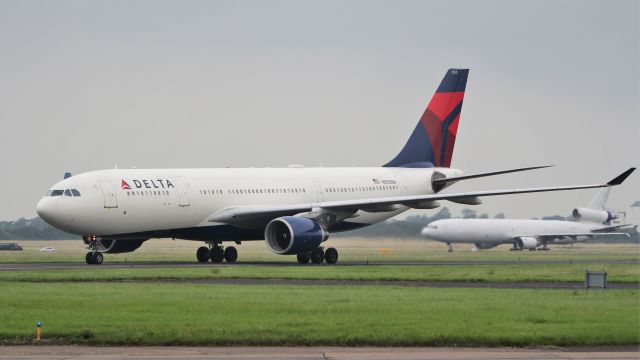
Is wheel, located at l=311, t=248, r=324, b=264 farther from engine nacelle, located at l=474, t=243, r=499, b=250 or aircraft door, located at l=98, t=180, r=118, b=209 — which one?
engine nacelle, located at l=474, t=243, r=499, b=250

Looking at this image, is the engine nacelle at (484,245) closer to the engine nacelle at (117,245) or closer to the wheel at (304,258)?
the wheel at (304,258)

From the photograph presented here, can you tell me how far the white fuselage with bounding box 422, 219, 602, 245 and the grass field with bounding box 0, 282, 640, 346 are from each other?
177 feet

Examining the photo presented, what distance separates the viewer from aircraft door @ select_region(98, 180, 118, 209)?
45156 millimetres

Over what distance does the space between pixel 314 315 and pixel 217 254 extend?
87.8 ft

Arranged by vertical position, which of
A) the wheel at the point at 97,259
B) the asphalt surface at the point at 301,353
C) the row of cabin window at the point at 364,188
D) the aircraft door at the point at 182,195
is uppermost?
the row of cabin window at the point at 364,188

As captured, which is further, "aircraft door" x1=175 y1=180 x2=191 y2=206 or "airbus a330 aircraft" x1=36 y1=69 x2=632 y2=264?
"aircraft door" x1=175 y1=180 x2=191 y2=206

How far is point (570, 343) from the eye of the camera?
20359mm

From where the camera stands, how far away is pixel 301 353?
739 inches

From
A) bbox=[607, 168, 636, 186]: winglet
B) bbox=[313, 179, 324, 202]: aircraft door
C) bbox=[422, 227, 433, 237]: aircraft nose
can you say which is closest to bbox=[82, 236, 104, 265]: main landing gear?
bbox=[313, 179, 324, 202]: aircraft door

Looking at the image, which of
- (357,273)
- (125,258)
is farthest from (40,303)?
(125,258)

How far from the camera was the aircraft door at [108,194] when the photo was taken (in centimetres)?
4516

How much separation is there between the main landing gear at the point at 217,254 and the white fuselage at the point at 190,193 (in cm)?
234

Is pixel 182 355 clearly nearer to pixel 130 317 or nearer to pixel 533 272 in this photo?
pixel 130 317

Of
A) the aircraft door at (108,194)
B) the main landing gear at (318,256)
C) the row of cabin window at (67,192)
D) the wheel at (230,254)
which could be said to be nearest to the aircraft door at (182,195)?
the aircraft door at (108,194)
